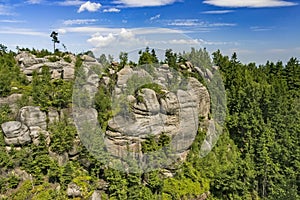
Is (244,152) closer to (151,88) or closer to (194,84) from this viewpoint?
(194,84)

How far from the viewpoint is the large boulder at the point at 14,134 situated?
1945 cm

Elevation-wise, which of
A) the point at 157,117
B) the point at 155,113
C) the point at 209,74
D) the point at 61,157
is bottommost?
the point at 61,157

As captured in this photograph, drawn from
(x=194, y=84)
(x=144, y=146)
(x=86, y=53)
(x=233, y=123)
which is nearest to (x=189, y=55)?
(x=194, y=84)

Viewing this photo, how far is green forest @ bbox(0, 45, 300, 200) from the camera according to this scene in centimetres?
1839

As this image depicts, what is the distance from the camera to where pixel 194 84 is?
84.4 ft

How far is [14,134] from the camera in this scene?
63.9ft

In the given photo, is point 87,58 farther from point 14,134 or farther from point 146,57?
point 14,134

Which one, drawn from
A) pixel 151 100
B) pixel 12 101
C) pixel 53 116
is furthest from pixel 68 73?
pixel 151 100

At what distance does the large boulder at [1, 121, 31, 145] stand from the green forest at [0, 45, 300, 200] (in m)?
0.34

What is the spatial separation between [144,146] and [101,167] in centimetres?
290

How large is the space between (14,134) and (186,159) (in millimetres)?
11044

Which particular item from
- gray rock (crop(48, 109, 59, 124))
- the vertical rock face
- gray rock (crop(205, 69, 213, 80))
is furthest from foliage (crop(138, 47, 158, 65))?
gray rock (crop(48, 109, 59, 124))

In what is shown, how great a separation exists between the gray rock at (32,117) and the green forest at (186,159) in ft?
1.50

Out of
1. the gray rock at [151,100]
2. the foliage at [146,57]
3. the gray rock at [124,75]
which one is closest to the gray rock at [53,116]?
the gray rock at [124,75]
